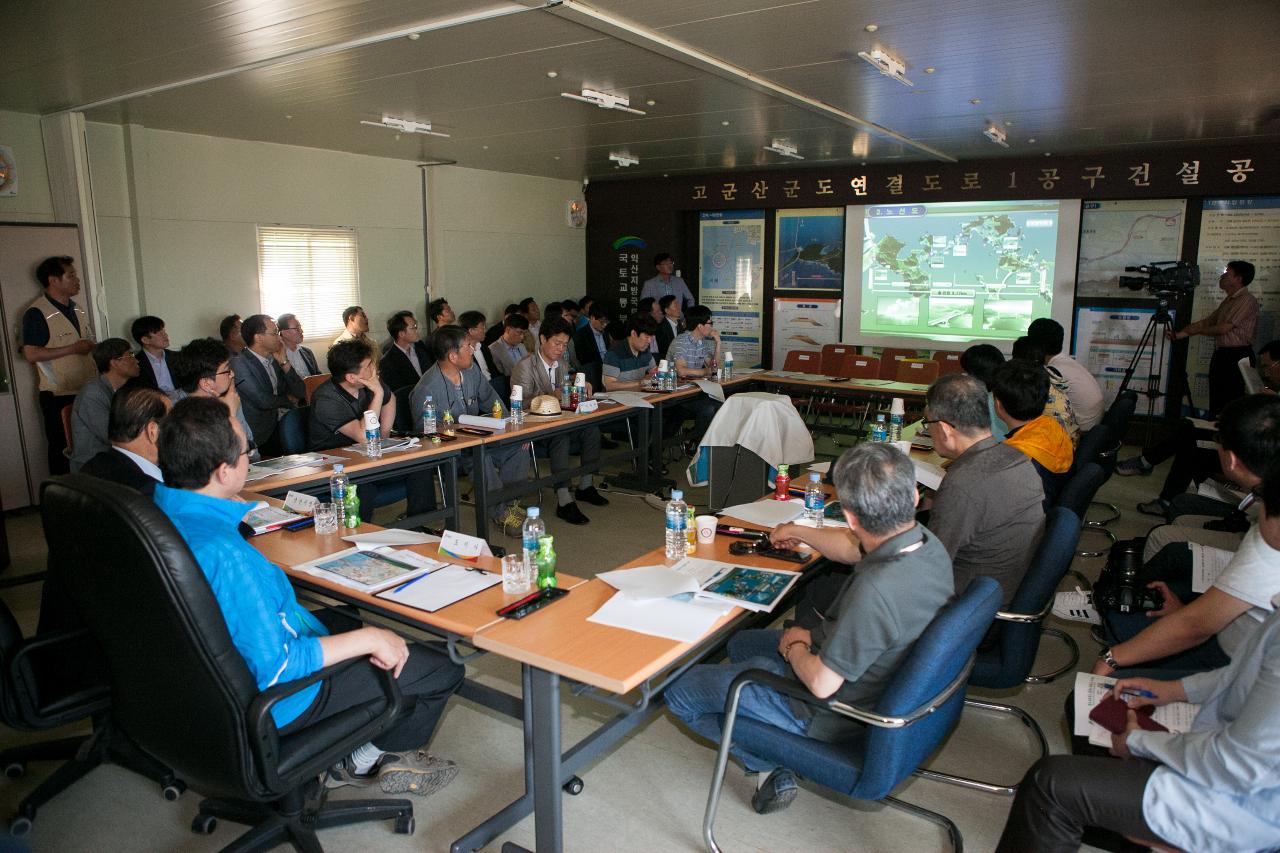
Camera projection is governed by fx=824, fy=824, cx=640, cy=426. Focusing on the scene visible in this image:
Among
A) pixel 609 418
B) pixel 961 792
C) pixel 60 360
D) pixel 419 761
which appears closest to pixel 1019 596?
pixel 961 792

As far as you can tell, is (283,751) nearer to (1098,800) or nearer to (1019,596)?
(1098,800)

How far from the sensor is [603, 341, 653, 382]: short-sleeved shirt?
6.83m

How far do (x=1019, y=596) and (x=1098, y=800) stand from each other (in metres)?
0.88

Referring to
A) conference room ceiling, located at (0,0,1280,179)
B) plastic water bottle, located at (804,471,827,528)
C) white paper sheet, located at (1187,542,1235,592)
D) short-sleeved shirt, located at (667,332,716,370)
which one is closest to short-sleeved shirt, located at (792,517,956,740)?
plastic water bottle, located at (804,471,827,528)

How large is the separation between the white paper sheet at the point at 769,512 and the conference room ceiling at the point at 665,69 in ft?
6.78

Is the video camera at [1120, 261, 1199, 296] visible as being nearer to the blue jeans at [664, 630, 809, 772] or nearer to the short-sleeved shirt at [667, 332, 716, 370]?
the short-sleeved shirt at [667, 332, 716, 370]

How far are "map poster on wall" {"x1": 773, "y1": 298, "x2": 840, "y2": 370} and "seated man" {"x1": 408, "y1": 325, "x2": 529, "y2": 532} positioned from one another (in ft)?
16.8

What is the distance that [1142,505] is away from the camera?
595 centimetres

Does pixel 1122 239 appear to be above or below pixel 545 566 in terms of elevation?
above

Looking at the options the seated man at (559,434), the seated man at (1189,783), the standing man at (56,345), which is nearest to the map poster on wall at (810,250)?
the seated man at (559,434)

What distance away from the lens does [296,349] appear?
7.20 meters

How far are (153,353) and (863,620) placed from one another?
581cm

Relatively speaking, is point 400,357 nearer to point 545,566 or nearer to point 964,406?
point 545,566

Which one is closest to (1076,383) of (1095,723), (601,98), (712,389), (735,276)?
(712,389)
